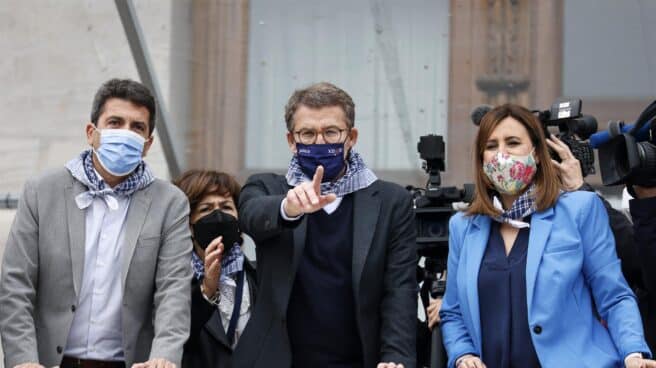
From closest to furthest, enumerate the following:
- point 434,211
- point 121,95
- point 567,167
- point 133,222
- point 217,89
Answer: point 133,222, point 121,95, point 567,167, point 434,211, point 217,89

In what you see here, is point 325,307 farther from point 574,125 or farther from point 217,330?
point 574,125

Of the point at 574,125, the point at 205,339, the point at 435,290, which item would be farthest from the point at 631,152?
the point at 205,339

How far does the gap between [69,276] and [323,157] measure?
0.75 m

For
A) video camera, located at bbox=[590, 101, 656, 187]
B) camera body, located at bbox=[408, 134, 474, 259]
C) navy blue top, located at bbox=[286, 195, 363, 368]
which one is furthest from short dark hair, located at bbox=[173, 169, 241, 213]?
video camera, located at bbox=[590, 101, 656, 187]

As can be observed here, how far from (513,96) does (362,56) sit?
75 centimetres

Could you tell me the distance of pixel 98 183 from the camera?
2.85m

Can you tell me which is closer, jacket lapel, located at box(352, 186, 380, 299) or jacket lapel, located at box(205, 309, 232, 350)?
jacket lapel, located at box(352, 186, 380, 299)

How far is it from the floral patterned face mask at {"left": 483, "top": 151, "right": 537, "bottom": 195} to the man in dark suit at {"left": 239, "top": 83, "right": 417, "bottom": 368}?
31 cm

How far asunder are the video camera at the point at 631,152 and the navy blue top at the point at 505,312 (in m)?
0.42

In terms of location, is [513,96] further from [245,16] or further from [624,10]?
[245,16]

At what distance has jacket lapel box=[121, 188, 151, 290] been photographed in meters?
2.78

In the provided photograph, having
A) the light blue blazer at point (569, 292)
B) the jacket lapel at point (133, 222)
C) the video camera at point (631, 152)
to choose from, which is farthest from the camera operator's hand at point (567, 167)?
the jacket lapel at point (133, 222)

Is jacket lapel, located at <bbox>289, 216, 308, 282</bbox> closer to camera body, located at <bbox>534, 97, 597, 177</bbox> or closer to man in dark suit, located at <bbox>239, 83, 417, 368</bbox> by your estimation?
man in dark suit, located at <bbox>239, 83, 417, 368</bbox>

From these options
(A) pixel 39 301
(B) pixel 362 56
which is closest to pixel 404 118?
(B) pixel 362 56
